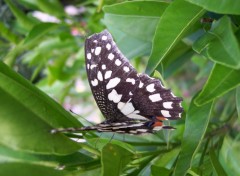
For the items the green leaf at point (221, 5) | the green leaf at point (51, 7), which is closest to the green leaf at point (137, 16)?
the green leaf at point (221, 5)

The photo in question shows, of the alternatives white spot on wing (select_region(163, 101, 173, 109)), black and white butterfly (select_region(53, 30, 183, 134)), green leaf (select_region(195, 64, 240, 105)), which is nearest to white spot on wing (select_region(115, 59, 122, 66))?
black and white butterfly (select_region(53, 30, 183, 134))

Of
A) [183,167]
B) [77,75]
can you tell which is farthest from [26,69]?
[183,167]

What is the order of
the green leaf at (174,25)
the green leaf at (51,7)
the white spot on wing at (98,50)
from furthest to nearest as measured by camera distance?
the green leaf at (51,7) → the white spot on wing at (98,50) → the green leaf at (174,25)

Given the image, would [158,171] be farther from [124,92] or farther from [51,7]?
[51,7]

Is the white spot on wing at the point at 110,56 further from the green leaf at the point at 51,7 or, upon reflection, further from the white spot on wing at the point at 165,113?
the green leaf at the point at 51,7

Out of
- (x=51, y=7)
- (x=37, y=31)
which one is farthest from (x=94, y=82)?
(x=51, y=7)

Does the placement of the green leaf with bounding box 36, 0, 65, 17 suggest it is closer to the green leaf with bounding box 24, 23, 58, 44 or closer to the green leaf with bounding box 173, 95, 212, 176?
the green leaf with bounding box 24, 23, 58, 44

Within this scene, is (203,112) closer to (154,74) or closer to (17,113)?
(154,74)
